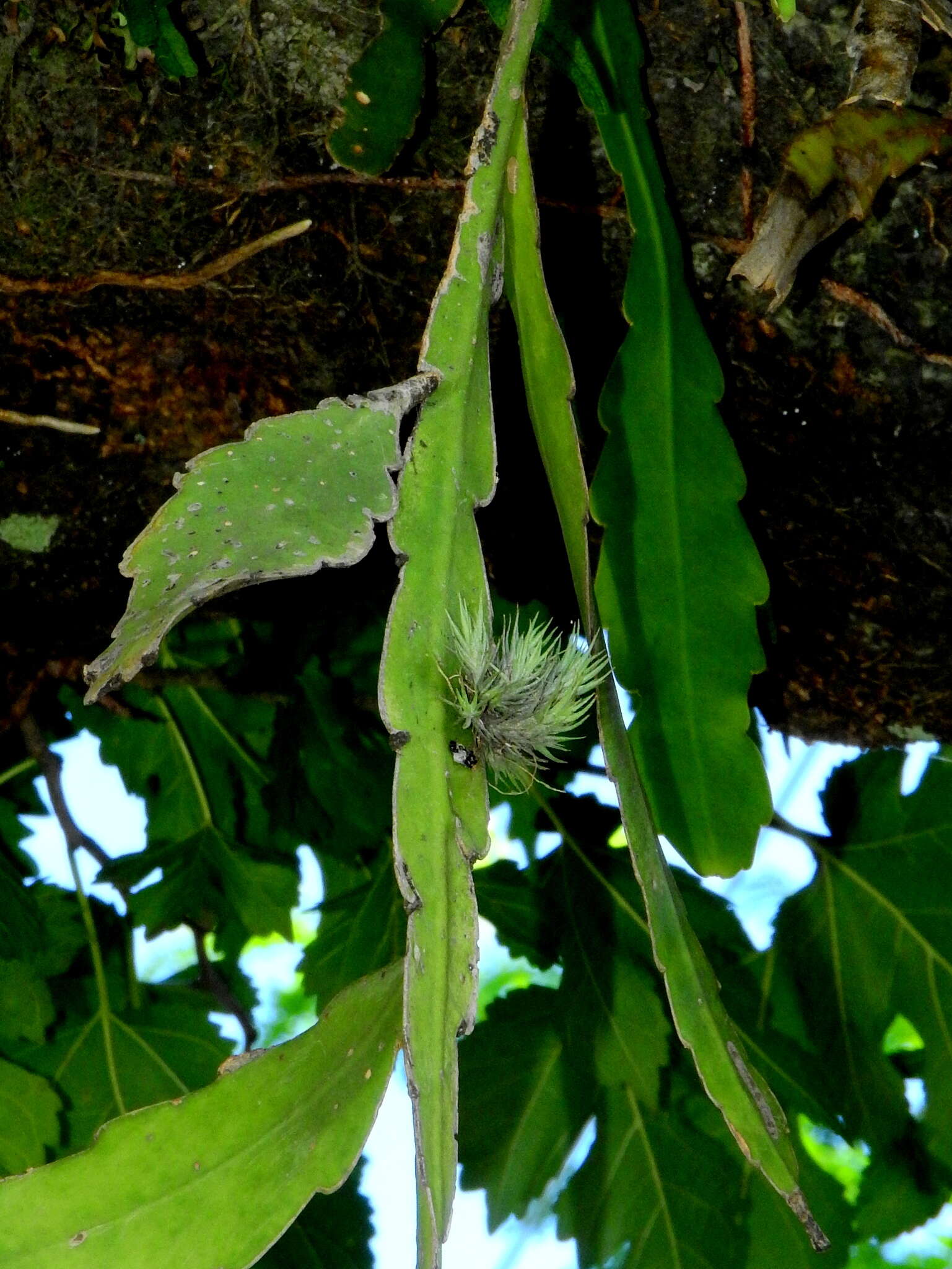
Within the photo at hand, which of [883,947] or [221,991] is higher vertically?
[221,991]

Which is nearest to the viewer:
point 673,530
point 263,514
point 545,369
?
point 263,514

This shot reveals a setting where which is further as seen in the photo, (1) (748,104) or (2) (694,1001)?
(1) (748,104)

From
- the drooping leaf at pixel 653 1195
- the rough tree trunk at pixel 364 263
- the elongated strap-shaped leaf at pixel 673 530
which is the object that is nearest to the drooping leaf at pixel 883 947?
the drooping leaf at pixel 653 1195

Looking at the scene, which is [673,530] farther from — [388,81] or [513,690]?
[388,81]

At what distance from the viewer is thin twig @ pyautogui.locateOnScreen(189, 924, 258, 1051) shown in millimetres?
1240

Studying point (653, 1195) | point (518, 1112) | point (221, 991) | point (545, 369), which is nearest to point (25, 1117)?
point (221, 991)

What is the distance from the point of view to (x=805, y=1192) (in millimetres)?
1064

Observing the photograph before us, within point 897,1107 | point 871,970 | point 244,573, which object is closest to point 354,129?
point 244,573

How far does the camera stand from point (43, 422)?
0.85 metres

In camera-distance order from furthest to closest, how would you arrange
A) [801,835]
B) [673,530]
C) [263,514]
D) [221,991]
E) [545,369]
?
[221,991], [801,835], [673,530], [545,369], [263,514]

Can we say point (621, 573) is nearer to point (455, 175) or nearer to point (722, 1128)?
point (455, 175)

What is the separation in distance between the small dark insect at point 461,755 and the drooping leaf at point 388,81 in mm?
450

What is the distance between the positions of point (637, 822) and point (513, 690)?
10cm

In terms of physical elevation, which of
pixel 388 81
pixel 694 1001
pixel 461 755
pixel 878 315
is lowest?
pixel 694 1001
